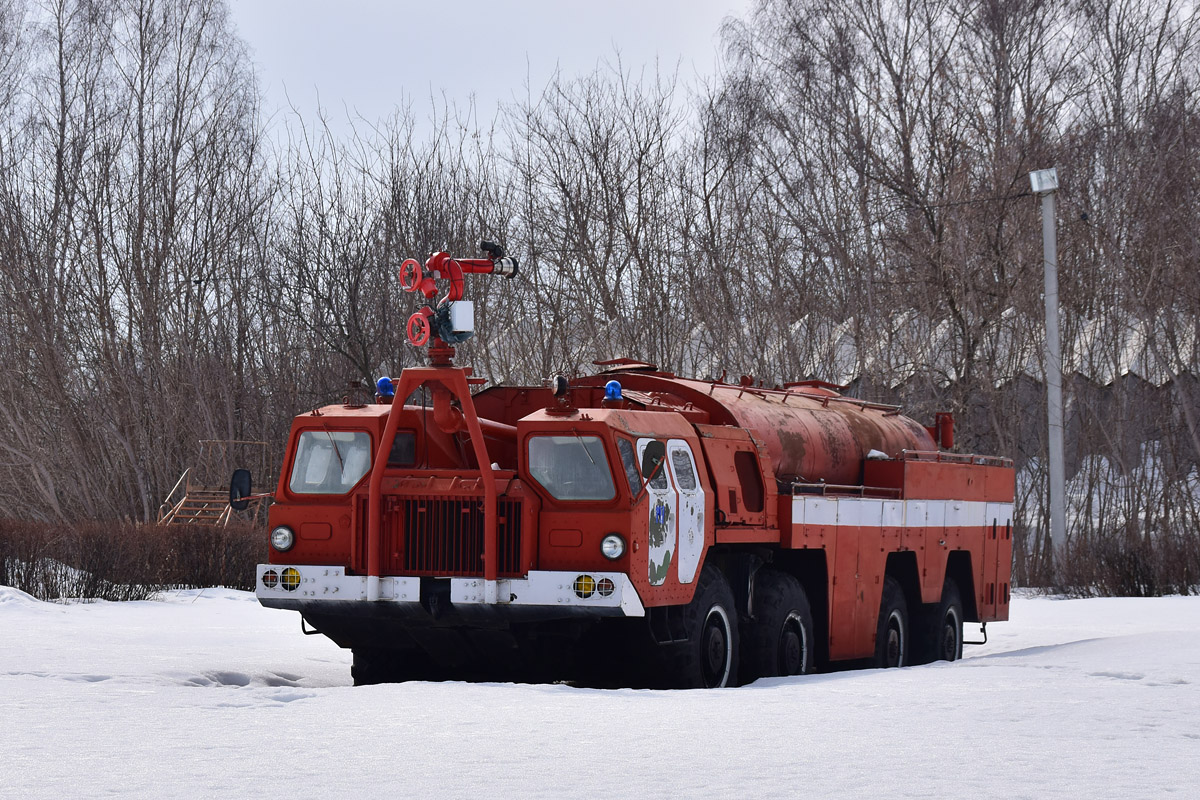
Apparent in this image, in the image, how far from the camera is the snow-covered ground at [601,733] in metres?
7.28

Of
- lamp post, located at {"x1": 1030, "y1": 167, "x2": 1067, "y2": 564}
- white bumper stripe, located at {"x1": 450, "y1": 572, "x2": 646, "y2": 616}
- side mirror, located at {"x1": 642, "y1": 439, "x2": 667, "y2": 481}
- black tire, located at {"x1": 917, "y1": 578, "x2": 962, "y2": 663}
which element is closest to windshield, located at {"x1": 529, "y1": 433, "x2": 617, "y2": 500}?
side mirror, located at {"x1": 642, "y1": 439, "x2": 667, "y2": 481}

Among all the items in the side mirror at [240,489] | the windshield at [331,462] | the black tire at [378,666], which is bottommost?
the black tire at [378,666]

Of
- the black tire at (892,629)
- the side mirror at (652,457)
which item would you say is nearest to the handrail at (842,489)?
the black tire at (892,629)

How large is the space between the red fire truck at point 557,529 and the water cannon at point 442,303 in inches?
0.8

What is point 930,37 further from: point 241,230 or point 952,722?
point 952,722

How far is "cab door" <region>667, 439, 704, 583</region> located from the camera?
12039 mm

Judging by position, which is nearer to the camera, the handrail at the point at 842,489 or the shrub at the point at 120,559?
the handrail at the point at 842,489

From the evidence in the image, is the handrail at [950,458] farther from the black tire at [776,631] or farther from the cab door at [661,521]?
the cab door at [661,521]

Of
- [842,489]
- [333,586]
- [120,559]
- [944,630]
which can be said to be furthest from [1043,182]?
[333,586]

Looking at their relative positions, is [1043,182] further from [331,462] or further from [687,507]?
[331,462]

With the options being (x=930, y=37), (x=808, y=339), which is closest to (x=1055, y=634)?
(x=808, y=339)

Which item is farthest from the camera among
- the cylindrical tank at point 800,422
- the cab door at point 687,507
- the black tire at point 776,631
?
the cylindrical tank at point 800,422

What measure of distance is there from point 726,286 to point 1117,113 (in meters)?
11.9

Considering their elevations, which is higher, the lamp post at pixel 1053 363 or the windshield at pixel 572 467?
the lamp post at pixel 1053 363
